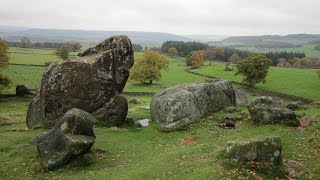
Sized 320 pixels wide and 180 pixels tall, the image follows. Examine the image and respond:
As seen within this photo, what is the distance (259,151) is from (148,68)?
93442 millimetres

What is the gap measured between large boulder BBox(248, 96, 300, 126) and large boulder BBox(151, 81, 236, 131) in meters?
7.87

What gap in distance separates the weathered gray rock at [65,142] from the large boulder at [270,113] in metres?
19.8

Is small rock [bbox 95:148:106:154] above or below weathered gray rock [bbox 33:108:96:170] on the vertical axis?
below

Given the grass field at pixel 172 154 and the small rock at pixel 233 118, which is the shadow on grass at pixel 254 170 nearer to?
the grass field at pixel 172 154

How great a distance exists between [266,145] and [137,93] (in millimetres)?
72501

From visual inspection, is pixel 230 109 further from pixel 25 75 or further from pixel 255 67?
pixel 25 75

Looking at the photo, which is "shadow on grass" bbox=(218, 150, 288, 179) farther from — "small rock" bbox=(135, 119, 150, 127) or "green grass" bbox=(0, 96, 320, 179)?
"small rock" bbox=(135, 119, 150, 127)

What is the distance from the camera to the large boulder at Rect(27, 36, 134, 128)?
4409cm

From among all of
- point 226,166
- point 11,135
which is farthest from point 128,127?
point 226,166

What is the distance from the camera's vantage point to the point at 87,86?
44625 millimetres

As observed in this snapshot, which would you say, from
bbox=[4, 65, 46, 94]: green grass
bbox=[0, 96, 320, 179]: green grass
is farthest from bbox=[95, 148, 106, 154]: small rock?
bbox=[4, 65, 46, 94]: green grass

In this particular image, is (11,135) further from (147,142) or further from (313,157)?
(313,157)

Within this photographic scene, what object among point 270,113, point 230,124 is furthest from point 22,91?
point 270,113

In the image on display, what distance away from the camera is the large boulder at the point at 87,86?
145 ft
